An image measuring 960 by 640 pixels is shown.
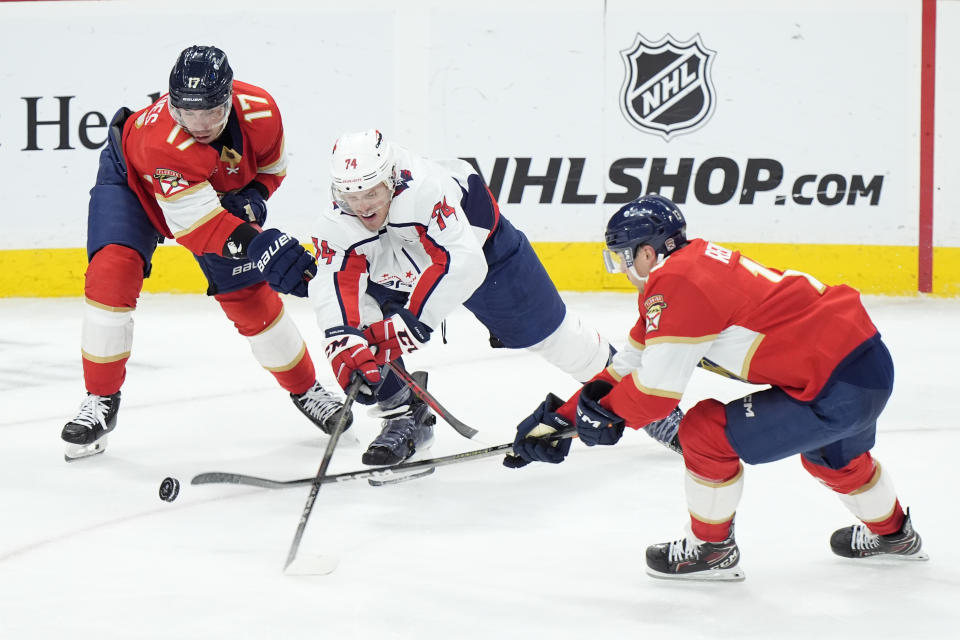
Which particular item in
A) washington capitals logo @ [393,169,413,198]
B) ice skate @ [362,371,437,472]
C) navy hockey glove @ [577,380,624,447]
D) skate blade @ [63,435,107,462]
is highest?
washington capitals logo @ [393,169,413,198]

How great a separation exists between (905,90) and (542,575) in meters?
4.14

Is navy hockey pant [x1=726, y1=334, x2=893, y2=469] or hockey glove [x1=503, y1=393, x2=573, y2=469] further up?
navy hockey pant [x1=726, y1=334, x2=893, y2=469]

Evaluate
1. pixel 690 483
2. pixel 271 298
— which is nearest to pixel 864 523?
pixel 690 483

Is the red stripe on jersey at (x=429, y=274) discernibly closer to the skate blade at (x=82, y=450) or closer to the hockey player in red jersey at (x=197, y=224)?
the hockey player in red jersey at (x=197, y=224)

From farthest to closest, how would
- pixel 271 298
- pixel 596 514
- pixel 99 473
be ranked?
pixel 271 298, pixel 99 473, pixel 596 514

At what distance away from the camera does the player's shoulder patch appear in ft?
9.57

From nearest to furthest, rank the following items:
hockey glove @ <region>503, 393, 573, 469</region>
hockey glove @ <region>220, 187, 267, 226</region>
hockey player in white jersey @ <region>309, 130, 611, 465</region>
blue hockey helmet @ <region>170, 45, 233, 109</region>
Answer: hockey glove @ <region>503, 393, 573, 469</region> → hockey player in white jersey @ <region>309, 130, 611, 465</region> → blue hockey helmet @ <region>170, 45, 233, 109</region> → hockey glove @ <region>220, 187, 267, 226</region>

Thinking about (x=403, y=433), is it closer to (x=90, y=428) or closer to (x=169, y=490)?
(x=169, y=490)

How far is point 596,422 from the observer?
6.78 feet

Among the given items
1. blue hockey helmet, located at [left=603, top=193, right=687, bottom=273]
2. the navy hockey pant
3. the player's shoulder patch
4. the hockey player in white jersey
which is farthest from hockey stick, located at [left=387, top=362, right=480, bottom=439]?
the navy hockey pant

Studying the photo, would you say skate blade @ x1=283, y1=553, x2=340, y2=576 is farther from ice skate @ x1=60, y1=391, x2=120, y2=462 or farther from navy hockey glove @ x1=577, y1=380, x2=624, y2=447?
ice skate @ x1=60, y1=391, x2=120, y2=462

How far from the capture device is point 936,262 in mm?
5520

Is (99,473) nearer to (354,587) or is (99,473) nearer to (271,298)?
(271,298)

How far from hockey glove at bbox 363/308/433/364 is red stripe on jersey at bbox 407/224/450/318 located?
31 mm
